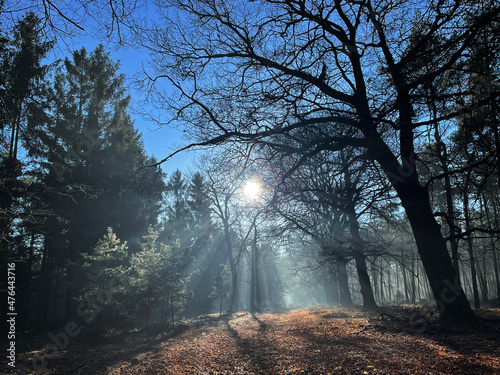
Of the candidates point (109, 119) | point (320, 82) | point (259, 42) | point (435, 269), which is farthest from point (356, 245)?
point (109, 119)

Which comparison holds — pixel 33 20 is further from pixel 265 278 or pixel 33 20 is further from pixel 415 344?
pixel 265 278

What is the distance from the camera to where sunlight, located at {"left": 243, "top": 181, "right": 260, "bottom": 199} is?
818 cm

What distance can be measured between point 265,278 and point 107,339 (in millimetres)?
36791

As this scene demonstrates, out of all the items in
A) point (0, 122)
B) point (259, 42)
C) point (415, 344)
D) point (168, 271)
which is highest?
point (259, 42)

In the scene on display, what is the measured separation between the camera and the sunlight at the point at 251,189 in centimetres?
818

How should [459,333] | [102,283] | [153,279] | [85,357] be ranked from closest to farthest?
1. [459,333]
2. [85,357]
3. [102,283]
4. [153,279]

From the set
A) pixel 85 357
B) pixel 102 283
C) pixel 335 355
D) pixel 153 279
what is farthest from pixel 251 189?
pixel 153 279

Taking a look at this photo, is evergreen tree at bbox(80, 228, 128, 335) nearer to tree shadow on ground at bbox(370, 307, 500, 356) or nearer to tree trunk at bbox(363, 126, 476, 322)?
tree shadow on ground at bbox(370, 307, 500, 356)

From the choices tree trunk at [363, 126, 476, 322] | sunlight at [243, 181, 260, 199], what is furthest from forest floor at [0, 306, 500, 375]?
sunlight at [243, 181, 260, 199]

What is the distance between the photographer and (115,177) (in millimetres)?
20422

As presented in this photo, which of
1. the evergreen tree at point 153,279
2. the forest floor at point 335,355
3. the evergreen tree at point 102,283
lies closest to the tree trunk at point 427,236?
the forest floor at point 335,355

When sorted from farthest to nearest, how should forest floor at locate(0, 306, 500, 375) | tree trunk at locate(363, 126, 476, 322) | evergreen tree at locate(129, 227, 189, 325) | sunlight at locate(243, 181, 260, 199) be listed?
evergreen tree at locate(129, 227, 189, 325) → sunlight at locate(243, 181, 260, 199) → tree trunk at locate(363, 126, 476, 322) → forest floor at locate(0, 306, 500, 375)

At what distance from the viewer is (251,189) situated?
8.80m

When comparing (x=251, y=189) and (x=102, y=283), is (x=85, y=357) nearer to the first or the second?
(x=102, y=283)
